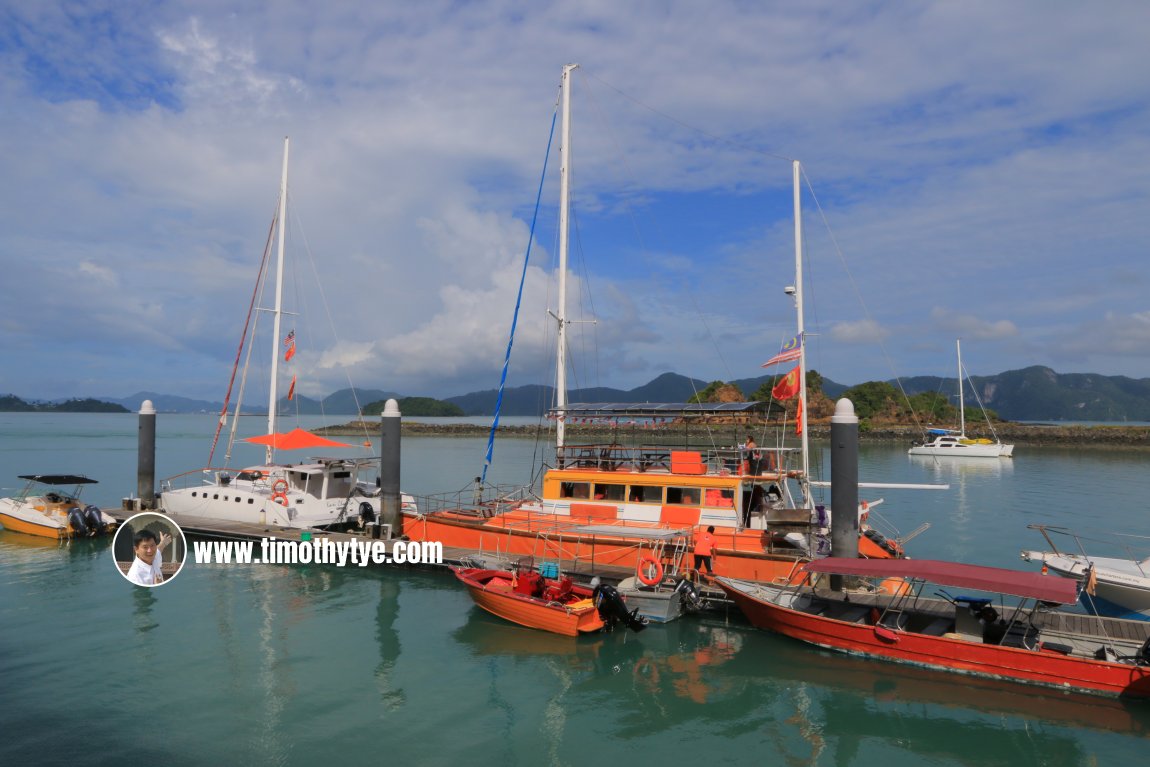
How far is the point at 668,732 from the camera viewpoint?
11.2m

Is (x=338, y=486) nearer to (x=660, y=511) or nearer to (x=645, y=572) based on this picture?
(x=660, y=511)

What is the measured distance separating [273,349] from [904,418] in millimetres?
100633

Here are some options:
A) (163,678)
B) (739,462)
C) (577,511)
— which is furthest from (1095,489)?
(163,678)

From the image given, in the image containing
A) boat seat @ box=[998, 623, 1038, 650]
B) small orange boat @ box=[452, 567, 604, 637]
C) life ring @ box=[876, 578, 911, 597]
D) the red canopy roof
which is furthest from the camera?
the red canopy roof

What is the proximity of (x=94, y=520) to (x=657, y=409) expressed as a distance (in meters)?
20.5

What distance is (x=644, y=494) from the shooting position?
785 inches

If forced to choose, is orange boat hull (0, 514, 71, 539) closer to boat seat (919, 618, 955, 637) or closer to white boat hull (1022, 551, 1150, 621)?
boat seat (919, 618, 955, 637)

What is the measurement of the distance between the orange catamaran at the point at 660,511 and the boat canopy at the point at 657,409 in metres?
0.04

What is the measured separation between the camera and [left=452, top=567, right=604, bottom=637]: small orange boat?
15289mm

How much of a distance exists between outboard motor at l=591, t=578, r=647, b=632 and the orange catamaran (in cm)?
121

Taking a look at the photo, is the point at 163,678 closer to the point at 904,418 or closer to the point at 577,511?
the point at 577,511

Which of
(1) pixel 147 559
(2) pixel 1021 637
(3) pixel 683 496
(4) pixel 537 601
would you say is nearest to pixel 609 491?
(3) pixel 683 496

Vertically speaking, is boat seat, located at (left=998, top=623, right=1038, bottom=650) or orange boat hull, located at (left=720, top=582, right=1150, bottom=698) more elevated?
boat seat, located at (left=998, top=623, right=1038, bottom=650)

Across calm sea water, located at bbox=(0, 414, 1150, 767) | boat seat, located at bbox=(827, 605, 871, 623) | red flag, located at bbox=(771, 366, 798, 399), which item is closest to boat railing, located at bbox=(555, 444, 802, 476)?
red flag, located at bbox=(771, 366, 798, 399)
